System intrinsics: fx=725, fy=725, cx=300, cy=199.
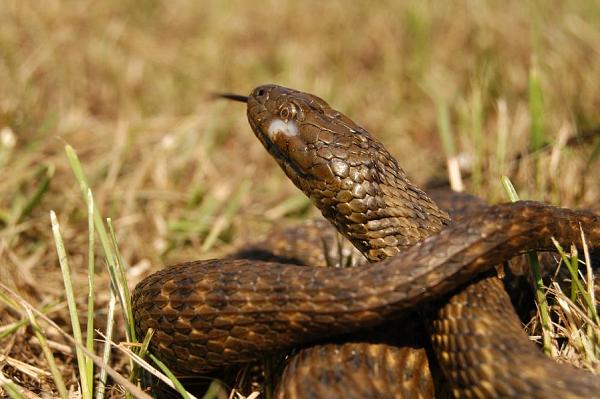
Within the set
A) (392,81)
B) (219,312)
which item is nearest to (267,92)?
(219,312)

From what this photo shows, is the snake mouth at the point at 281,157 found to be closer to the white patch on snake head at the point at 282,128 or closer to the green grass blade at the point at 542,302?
the white patch on snake head at the point at 282,128

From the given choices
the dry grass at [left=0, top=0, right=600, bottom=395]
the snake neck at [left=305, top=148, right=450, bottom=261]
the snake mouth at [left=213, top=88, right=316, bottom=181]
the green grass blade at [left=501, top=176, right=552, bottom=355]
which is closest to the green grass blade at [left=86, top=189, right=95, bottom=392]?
the dry grass at [left=0, top=0, right=600, bottom=395]

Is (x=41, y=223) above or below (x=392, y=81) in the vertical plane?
below

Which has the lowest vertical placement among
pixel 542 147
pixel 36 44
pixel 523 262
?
pixel 523 262

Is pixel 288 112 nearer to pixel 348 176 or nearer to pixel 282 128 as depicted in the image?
pixel 282 128

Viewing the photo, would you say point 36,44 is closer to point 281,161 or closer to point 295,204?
point 295,204

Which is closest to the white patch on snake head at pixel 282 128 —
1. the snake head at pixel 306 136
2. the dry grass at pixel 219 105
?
the snake head at pixel 306 136

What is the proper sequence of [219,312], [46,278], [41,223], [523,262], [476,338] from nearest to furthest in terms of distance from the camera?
[476,338]
[219,312]
[523,262]
[46,278]
[41,223]
